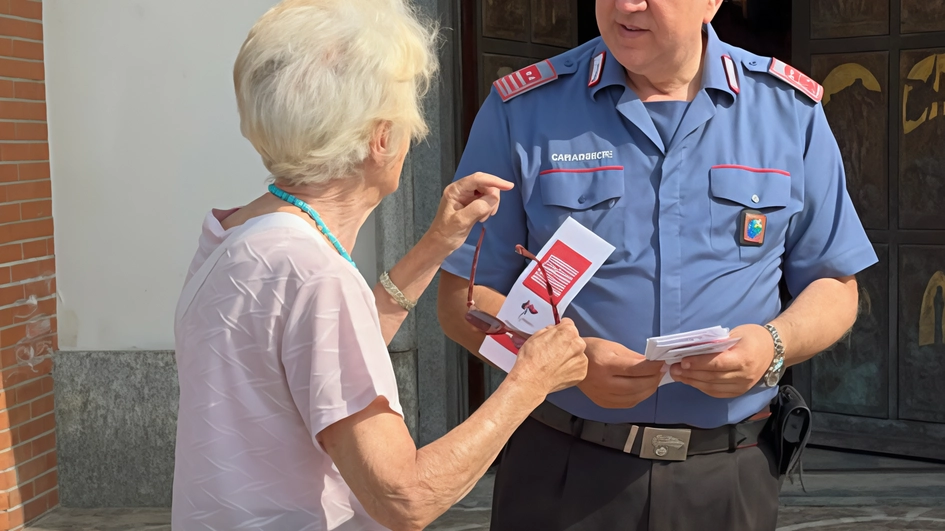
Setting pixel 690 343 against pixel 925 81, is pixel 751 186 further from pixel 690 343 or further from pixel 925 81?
pixel 925 81

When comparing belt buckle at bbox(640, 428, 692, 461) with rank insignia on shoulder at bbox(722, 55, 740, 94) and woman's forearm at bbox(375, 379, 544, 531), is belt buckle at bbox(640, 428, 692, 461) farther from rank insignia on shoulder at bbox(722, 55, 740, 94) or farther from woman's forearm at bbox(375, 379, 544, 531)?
rank insignia on shoulder at bbox(722, 55, 740, 94)

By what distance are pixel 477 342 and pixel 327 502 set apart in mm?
732

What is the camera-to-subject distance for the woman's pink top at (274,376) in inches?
61.4

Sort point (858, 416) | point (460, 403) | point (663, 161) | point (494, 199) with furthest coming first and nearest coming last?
point (858, 416) → point (460, 403) → point (663, 161) → point (494, 199)

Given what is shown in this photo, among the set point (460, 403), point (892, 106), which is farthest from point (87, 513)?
point (892, 106)

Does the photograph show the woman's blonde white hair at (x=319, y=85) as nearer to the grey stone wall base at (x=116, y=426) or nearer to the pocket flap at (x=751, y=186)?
the pocket flap at (x=751, y=186)

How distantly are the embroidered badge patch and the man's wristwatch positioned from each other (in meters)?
0.19

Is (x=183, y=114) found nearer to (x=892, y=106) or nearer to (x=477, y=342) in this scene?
(x=477, y=342)

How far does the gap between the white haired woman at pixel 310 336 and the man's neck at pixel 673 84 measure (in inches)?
28.7

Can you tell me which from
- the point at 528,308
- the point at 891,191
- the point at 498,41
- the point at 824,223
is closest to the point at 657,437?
the point at 528,308

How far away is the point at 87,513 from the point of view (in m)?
4.82

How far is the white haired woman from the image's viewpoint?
61.5 inches

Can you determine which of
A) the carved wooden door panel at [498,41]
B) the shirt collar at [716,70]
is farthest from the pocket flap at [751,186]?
the carved wooden door panel at [498,41]

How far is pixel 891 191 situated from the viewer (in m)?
5.40
